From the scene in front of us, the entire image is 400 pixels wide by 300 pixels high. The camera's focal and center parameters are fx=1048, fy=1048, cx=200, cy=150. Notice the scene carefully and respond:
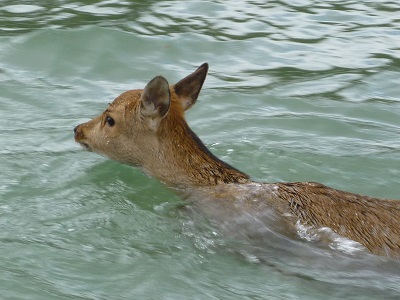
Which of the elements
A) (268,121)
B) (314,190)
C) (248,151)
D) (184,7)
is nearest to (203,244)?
(314,190)

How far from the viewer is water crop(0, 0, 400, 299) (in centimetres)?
729

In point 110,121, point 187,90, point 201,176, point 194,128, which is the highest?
point 187,90

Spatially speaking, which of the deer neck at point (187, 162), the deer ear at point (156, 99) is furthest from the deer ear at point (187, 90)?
the deer ear at point (156, 99)

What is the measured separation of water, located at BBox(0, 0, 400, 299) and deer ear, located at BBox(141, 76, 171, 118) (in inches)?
25.5

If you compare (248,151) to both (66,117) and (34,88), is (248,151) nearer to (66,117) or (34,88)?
(66,117)

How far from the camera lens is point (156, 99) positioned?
8438 millimetres

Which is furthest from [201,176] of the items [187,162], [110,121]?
[110,121]

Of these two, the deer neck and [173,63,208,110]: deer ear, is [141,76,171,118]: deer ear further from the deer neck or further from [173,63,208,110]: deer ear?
[173,63,208,110]: deer ear

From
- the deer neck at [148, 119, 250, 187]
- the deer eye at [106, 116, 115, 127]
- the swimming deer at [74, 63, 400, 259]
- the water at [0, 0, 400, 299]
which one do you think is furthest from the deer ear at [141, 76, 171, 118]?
the water at [0, 0, 400, 299]

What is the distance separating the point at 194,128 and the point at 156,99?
2.18 metres

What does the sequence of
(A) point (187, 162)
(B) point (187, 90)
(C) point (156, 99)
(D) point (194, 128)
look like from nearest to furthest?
(C) point (156, 99) → (A) point (187, 162) → (B) point (187, 90) → (D) point (194, 128)

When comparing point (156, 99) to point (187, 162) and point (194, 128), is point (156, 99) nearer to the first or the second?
point (187, 162)

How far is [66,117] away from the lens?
35.1 ft

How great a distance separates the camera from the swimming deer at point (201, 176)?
743cm
